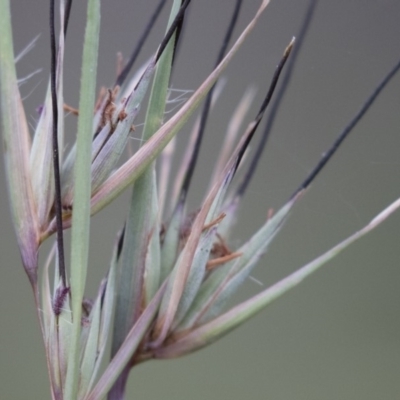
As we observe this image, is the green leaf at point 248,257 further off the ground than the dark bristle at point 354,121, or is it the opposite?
the dark bristle at point 354,121

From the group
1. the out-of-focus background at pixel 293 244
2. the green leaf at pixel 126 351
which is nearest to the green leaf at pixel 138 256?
the green leaf at pixel 126 351

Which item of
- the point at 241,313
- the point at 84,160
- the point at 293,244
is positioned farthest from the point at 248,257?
the point at 293,244

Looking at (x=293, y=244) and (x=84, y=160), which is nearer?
(x=84, y=160)

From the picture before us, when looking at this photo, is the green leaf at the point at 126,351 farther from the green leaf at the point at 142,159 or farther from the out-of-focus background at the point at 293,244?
the out-of-focus background at the point at 293,244

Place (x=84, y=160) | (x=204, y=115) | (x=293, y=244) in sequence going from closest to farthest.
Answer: (x=84, y=160) < (x=204, y=115) < (x=293, y=244)

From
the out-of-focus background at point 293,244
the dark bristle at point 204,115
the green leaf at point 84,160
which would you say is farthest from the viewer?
the out-of-focus background at point 293,244

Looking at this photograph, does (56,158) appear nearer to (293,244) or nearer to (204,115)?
(204,115)

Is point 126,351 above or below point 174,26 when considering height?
below

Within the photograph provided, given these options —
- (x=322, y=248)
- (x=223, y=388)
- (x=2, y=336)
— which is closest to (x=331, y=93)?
(x=322, y=248)

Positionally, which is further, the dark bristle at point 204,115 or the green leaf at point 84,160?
the dark bristle at point 204,115
